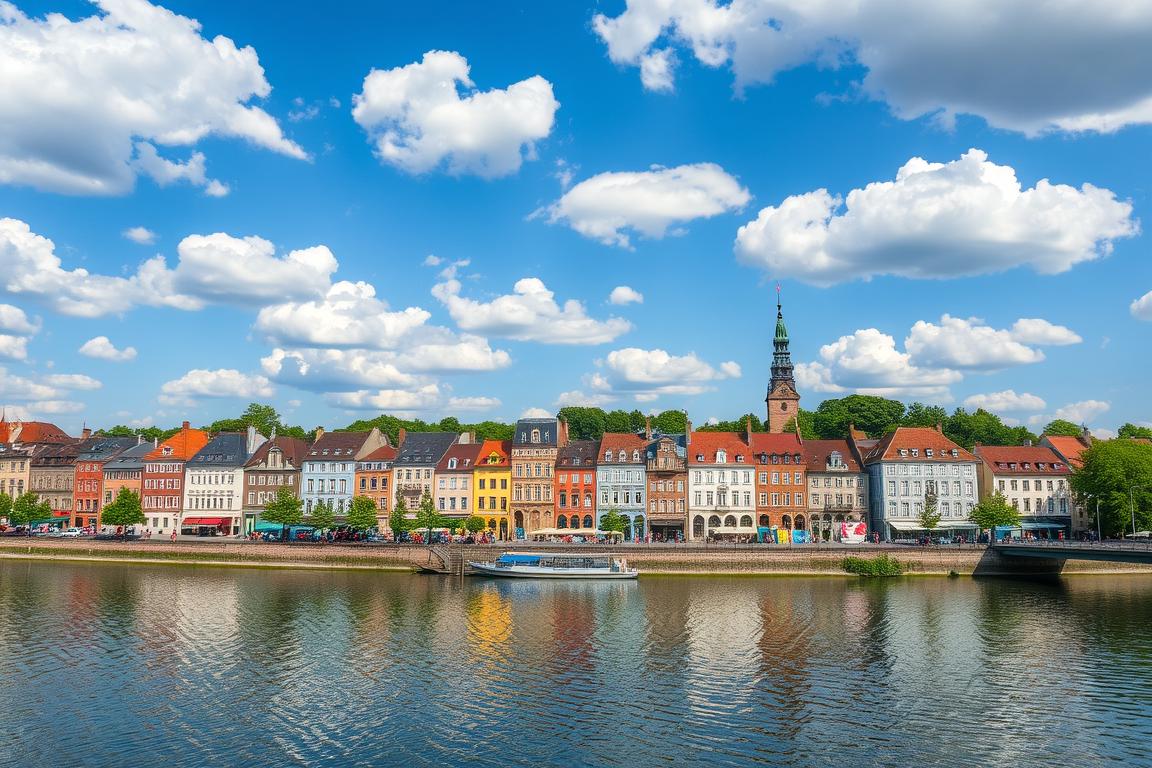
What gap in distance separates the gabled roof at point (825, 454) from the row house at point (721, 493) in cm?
785

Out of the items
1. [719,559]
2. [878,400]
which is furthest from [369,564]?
[878,400]

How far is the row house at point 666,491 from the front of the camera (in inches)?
3752

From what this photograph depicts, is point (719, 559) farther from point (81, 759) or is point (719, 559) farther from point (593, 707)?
point (81, 759)

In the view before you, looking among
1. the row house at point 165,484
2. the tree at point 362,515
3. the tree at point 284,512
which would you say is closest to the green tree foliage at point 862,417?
the tree at point 362,515

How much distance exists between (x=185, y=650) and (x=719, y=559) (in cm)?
4816

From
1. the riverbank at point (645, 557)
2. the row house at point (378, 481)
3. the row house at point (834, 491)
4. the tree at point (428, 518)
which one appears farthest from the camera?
the row house at point (378, 481)

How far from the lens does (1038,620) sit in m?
52.1

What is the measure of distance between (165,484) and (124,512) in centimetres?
1010

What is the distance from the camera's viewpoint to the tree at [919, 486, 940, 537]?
88.1 m

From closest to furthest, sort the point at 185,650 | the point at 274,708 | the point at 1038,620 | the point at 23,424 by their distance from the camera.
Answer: the point at 274,708 → the point at 185,650 → the point at 1038,620 → the point at 23,424

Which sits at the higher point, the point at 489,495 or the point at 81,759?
the point at 489,495

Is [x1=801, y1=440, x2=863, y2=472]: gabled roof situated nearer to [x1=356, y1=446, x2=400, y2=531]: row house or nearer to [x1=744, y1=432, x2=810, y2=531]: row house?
[x1=744, y1=432, x2=810, y2=531]: row house

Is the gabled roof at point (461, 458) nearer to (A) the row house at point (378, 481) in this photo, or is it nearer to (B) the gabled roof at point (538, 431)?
(B) the gabled roof at point (538, 431)

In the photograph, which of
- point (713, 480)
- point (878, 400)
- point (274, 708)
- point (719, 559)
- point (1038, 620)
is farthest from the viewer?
point (878, 400)
